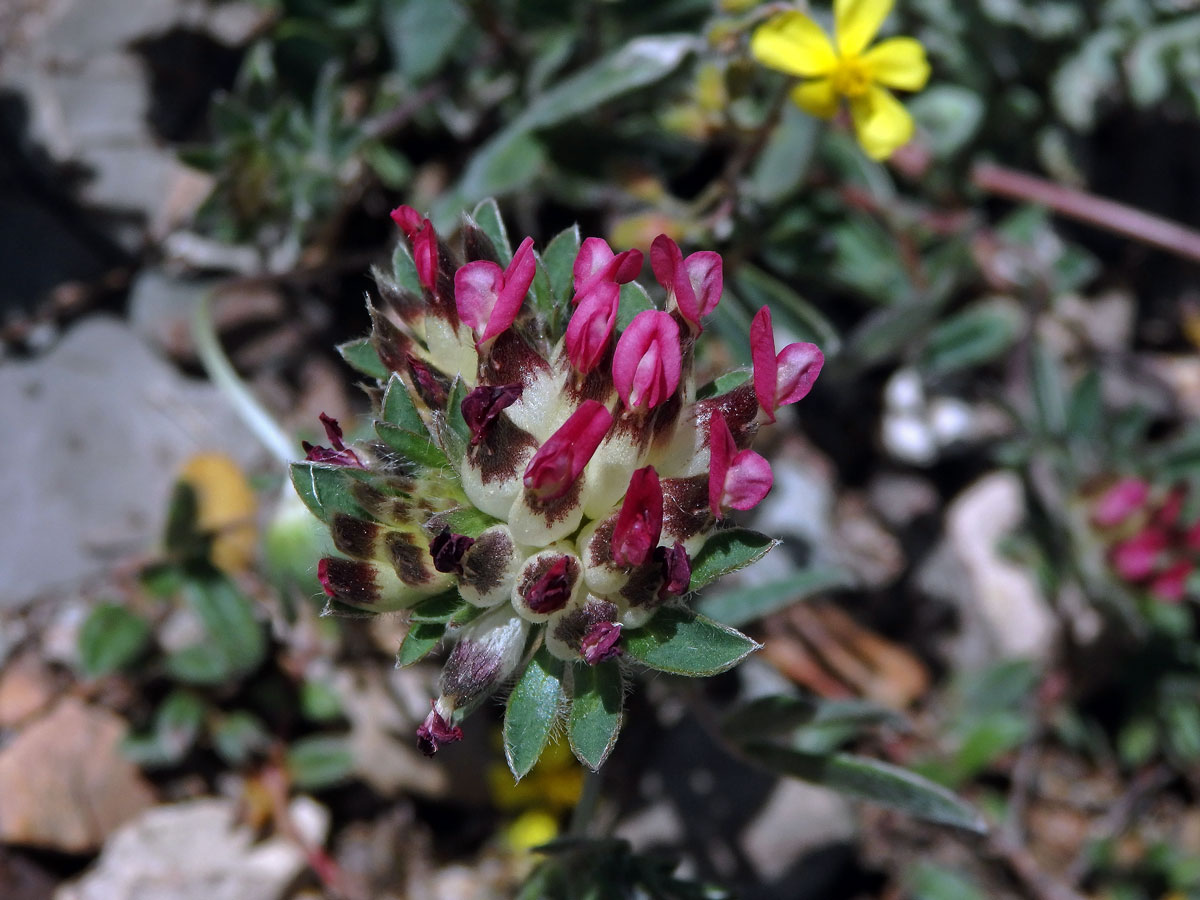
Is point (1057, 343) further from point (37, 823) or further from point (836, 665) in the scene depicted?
point (37, 823)

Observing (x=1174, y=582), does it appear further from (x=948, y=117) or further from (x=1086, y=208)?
(x=948, y=117)

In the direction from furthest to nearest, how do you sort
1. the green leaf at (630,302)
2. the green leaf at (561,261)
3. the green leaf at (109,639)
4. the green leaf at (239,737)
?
the green leaf at (239,737)
the green leaf at (109,639)
the green leaf at (561,261)
the green leaf at (630,302)

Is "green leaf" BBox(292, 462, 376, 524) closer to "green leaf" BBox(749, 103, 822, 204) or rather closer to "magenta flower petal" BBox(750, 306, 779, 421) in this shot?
"magenta flower petal" BBox(750, 306, 779, 421)

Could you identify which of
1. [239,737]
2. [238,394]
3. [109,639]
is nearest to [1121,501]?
[238,394]

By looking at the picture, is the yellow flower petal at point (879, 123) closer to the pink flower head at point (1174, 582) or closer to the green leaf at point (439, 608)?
the green leaf at point (439, 608)

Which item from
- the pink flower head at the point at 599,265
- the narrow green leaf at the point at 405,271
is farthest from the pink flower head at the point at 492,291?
the narrow green leaf at the point at 405,271

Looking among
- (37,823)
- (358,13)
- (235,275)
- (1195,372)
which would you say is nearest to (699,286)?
(358,13)
